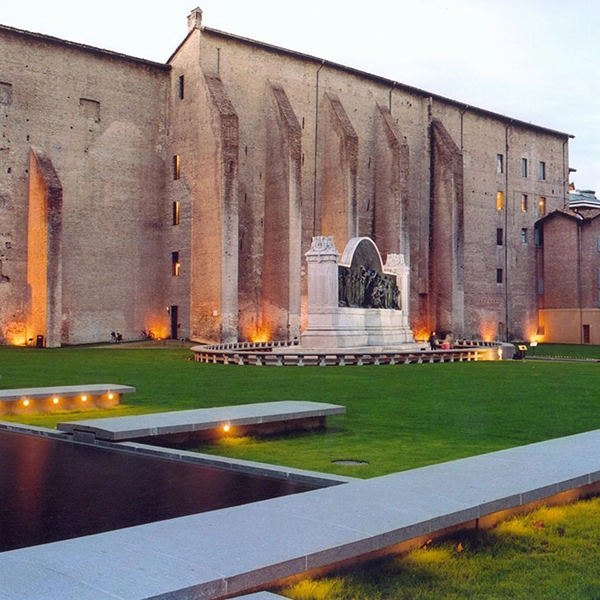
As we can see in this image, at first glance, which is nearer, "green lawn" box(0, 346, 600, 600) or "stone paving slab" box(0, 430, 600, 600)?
"stone paving slab" box(0, 430, 600, 600)

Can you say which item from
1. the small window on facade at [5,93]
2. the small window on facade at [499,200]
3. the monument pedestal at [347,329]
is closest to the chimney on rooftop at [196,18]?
the small window on facade at [5,93]

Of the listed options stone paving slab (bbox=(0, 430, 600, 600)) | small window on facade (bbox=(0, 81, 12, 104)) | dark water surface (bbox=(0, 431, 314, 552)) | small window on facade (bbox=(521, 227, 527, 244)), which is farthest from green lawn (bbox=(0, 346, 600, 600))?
small window on facade (bbox=(521, 227, 527, 244))

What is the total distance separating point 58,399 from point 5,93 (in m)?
27.6

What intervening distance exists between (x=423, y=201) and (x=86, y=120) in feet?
69.3

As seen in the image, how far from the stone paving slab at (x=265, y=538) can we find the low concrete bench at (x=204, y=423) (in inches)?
134

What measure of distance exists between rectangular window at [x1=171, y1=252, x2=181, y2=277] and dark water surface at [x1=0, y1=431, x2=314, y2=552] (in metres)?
32.6

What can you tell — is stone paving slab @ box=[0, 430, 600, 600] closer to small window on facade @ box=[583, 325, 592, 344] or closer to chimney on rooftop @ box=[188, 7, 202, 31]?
chimney on rooftop @ box=[188, 7, 202, 31]

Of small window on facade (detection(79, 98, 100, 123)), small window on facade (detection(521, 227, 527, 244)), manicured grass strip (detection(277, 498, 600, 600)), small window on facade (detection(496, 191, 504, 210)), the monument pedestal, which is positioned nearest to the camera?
manicured grass strip (detection(277, 498, 600, 600))

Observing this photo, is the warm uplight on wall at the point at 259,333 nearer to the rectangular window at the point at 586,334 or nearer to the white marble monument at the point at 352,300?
the white marble monument at the point at 352,300

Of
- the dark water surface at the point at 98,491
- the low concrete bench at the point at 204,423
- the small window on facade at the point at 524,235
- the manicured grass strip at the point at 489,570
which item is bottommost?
the manicured grass strip at the point at 489,570

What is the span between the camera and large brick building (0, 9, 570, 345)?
35.7 m

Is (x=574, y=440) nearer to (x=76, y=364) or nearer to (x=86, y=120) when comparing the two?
(x=76, y=364)

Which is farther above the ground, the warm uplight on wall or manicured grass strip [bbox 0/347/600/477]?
the warm uplight on wall

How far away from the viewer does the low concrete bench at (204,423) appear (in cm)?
854
